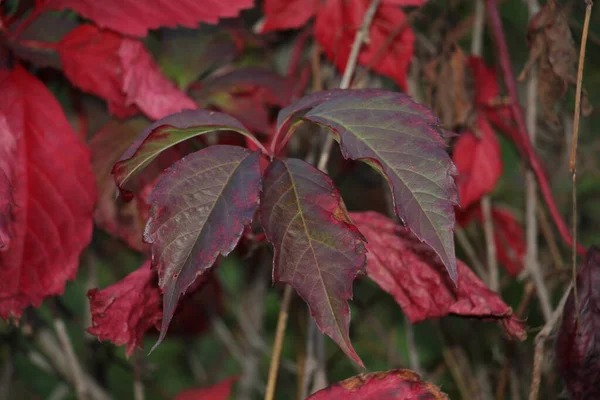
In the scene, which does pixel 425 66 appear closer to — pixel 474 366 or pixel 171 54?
pixel 171 54

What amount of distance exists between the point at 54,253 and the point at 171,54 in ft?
1.15

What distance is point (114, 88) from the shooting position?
33.9 inches

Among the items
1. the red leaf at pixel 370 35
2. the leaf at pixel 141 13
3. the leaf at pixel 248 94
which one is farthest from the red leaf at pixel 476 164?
the leaf at pixel 141 13

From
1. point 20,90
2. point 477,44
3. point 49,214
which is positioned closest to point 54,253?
point 49,214

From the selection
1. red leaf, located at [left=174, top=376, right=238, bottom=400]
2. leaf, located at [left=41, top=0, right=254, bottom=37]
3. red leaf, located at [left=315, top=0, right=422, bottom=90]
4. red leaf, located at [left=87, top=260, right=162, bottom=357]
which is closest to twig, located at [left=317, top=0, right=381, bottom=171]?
red leaf, located at [left=315, top=0, right=422, bottom=90]

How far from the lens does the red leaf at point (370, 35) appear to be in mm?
961

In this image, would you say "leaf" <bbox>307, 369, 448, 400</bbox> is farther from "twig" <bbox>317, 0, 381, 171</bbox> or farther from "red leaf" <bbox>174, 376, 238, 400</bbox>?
"red leaf" <bbox>174, 376, 238, 400</bbox>

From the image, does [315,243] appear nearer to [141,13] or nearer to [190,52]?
[141,13]

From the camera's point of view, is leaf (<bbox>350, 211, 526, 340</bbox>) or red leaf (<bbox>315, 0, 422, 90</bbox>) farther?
red leaf (<bbox>315, 0, 422, 90</bbox>)

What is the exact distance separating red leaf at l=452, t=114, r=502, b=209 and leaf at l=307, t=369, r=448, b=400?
41 cm

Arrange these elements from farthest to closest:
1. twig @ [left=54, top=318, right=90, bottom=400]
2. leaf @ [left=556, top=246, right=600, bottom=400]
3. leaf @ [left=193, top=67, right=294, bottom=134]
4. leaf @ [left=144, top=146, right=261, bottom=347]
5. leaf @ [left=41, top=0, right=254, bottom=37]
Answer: twig @ [left=54, top=318, right=90, bottom=400]
leaf @ [left=193, top=67, right=294, bottom=134]
leaf @ [left=41, top=0, right=254, bottom=37]
leaf @ [left=556, top=246, right=600, bottom=400]
leaf @ [left=144, top=146, right=261, bottom=347]

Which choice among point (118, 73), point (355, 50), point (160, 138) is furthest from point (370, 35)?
point (160, 138)

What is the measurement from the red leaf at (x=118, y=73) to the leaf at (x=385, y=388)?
1.20 feet

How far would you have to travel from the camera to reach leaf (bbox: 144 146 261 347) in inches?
22.5
